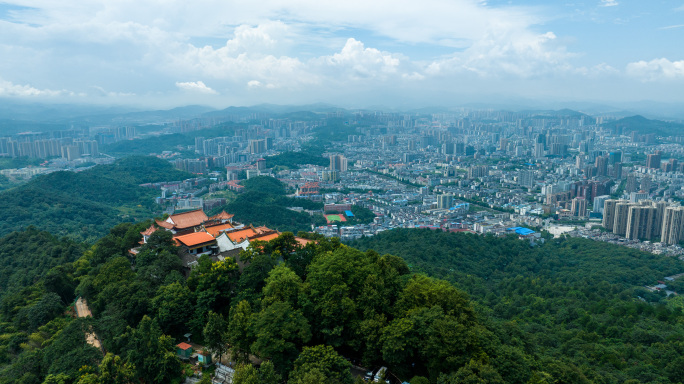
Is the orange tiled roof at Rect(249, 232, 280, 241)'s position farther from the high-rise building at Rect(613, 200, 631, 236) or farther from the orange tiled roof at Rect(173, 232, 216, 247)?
the high-rise building at Rect(613, 200, 631, 236)

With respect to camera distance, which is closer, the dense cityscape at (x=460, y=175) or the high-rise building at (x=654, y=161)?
the dense cityscape at (x=460, y=175)

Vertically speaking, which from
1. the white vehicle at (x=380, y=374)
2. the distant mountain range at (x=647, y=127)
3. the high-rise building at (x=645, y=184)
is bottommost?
the high-rise building at (x=645, y=184)

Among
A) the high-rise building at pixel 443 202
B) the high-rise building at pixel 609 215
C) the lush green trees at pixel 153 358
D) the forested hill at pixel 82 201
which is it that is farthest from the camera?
the high-rise building at pixel 443 202

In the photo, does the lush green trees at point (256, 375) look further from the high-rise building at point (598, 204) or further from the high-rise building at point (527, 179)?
the high-rise building at point (527, 179)

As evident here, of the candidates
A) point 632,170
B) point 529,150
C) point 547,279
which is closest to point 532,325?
point 547,279

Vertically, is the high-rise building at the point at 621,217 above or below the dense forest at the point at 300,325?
below

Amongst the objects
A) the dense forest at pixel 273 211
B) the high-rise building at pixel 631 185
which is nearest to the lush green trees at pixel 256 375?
the dense forest at pixel 273 211

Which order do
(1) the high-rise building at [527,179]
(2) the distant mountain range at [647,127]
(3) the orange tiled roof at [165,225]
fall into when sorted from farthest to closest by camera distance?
1. (2) the distant mountain range at [647,127]
2. (1) the high-rise building at [527,179]
3. (3) the orange tiled roof at [165,225]

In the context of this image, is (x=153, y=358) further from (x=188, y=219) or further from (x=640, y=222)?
(x=640, y=222)

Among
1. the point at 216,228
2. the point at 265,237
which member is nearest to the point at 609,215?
the point at 265,237
